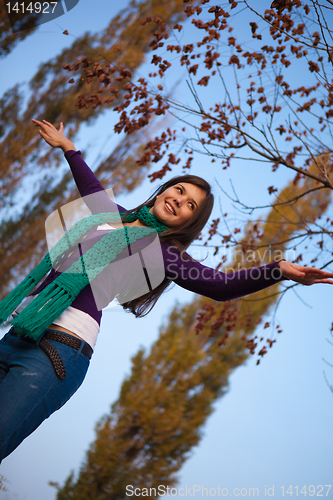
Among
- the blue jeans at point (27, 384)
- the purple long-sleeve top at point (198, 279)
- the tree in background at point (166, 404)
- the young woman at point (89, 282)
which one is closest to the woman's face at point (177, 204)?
the young woman at point (89, 282)

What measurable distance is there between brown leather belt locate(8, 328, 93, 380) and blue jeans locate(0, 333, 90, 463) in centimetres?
1

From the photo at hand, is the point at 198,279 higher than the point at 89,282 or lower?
higher

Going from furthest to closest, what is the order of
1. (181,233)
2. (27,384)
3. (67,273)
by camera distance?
1. (181,233)
2. (67,273)
3. (27,384)

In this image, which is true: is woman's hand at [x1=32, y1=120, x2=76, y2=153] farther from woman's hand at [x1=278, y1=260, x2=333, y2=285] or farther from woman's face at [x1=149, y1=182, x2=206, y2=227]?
woman's hand at [x1=278, y1=260, x2=333, y2=285]

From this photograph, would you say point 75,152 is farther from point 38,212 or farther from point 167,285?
point 38,212

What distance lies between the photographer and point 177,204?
1467 millimetres

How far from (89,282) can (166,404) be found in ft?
22.2

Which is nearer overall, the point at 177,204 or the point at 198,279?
the point at 198,279

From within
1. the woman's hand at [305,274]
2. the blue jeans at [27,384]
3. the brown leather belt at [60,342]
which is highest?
the woman's hand at [305,274]

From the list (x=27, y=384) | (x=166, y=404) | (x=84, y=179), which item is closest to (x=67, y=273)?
(x=27, y=384)

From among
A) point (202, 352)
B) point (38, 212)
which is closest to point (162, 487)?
point (202, 352)

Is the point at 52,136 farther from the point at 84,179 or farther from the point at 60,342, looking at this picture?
the point at 60,342

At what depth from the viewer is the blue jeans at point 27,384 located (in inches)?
41.2

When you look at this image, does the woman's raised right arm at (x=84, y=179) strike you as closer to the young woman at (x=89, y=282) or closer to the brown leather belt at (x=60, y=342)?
the young woman at (x=89, y=282)
